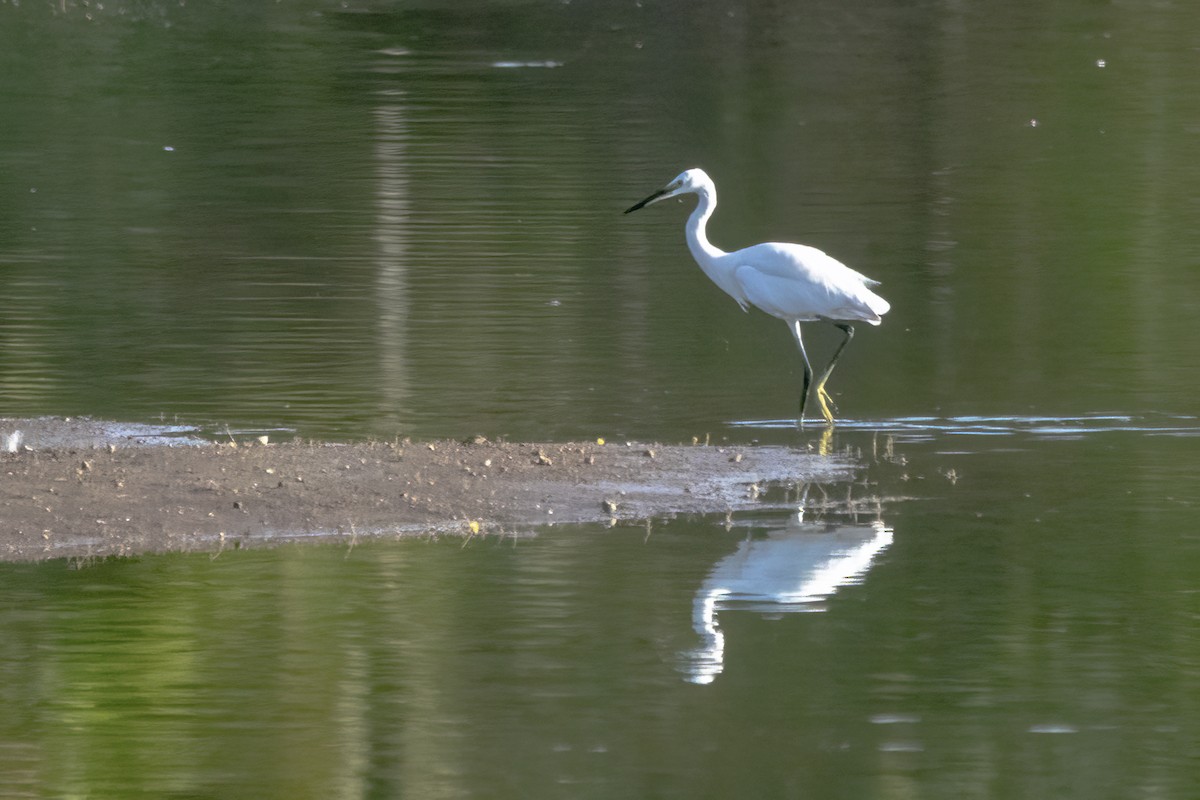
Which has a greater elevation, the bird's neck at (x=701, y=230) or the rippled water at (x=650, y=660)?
the bird's neck at (x=701, y=230)

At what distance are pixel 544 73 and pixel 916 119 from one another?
894cm

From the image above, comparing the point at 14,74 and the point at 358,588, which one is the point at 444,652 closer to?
the point at 358,588

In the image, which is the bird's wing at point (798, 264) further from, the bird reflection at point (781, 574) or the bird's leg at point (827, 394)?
the bird reflection at point (781, 574)

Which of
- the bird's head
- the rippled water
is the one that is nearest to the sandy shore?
the rippled water

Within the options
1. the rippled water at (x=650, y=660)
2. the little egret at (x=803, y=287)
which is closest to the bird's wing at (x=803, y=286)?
the little egret at (x=803, y=287)

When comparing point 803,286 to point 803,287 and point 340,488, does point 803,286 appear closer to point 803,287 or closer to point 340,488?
point 803,287

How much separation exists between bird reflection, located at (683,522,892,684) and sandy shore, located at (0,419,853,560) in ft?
2.14

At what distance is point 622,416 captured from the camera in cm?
1277

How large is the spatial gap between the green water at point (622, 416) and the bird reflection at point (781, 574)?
0.10 feet

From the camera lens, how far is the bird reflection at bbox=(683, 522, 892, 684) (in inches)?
334

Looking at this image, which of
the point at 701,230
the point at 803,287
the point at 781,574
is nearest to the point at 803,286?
the point at 803,287

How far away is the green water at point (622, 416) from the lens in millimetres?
7277

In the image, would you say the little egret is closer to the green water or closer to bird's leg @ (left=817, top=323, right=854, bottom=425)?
bird's leg @ (left=817, top=323, right=854, bottom=425)

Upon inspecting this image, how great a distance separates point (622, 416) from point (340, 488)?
274 cm
